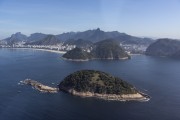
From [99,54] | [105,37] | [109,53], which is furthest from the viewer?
[105,37]

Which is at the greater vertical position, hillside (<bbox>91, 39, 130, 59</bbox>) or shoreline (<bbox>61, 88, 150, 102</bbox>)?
hillside (<bbox>91, 39, 130, 59</bbox>)

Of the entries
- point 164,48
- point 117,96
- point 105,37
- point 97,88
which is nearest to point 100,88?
point 97,88

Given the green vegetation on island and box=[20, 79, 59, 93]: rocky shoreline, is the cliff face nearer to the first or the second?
Answer: the green vegetation on island

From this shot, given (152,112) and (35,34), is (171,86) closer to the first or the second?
(152,112)

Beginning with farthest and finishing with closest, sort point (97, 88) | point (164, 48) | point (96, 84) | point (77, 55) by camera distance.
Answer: point (164, 48)
point (77, 55)
point (96, 84)
point (97, 88)

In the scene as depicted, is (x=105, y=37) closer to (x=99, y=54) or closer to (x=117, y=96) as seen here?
(x=99, y=54)

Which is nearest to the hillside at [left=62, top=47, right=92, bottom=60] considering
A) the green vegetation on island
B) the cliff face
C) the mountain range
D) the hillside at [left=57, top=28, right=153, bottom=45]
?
the cliff face
